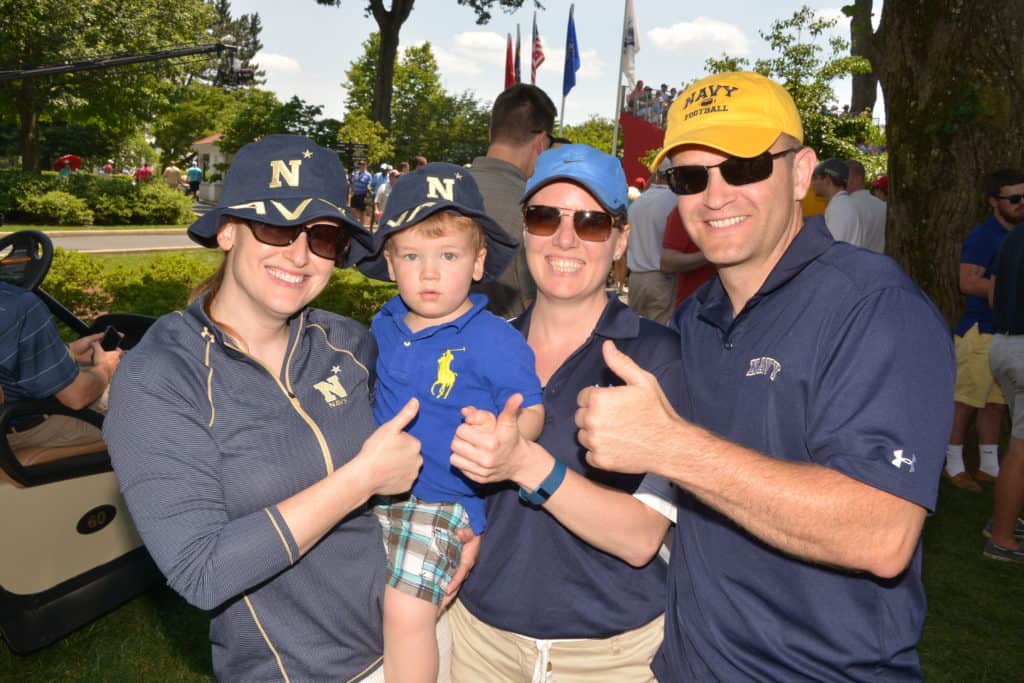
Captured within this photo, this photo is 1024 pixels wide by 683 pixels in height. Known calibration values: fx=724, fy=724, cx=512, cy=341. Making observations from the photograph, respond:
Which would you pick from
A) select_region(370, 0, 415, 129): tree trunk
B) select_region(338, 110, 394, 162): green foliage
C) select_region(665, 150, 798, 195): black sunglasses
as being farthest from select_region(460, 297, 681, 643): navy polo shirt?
select_region(338, 110, 394, 162): green foliage

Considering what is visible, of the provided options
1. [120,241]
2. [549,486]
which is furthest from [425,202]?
[120,241]

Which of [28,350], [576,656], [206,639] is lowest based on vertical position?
[206,639]

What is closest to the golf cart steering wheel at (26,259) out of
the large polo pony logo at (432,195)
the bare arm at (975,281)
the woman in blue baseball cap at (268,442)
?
the woman in blue baseball cap at (268,442)

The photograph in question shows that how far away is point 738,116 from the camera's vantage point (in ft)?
7.13

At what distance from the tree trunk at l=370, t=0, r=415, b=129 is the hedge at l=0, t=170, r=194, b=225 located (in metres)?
10.2

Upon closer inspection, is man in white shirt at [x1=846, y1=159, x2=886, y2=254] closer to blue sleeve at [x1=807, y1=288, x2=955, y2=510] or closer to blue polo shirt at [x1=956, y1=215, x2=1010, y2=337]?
blue polo shirt at [x1=956, y1=215, x2=1010, y2=337]

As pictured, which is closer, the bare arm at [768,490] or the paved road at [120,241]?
the bare arm at [768,490]

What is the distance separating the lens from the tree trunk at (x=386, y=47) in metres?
33.9

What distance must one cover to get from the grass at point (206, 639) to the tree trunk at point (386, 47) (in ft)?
105

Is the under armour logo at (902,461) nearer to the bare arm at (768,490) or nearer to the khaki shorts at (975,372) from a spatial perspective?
the bare arm at (768,490)

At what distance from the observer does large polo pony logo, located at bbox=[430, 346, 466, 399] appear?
253 centimetres

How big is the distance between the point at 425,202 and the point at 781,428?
56.6 inches

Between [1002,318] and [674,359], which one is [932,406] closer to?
[674,359]

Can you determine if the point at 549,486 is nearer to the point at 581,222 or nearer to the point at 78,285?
the point at 581,222
